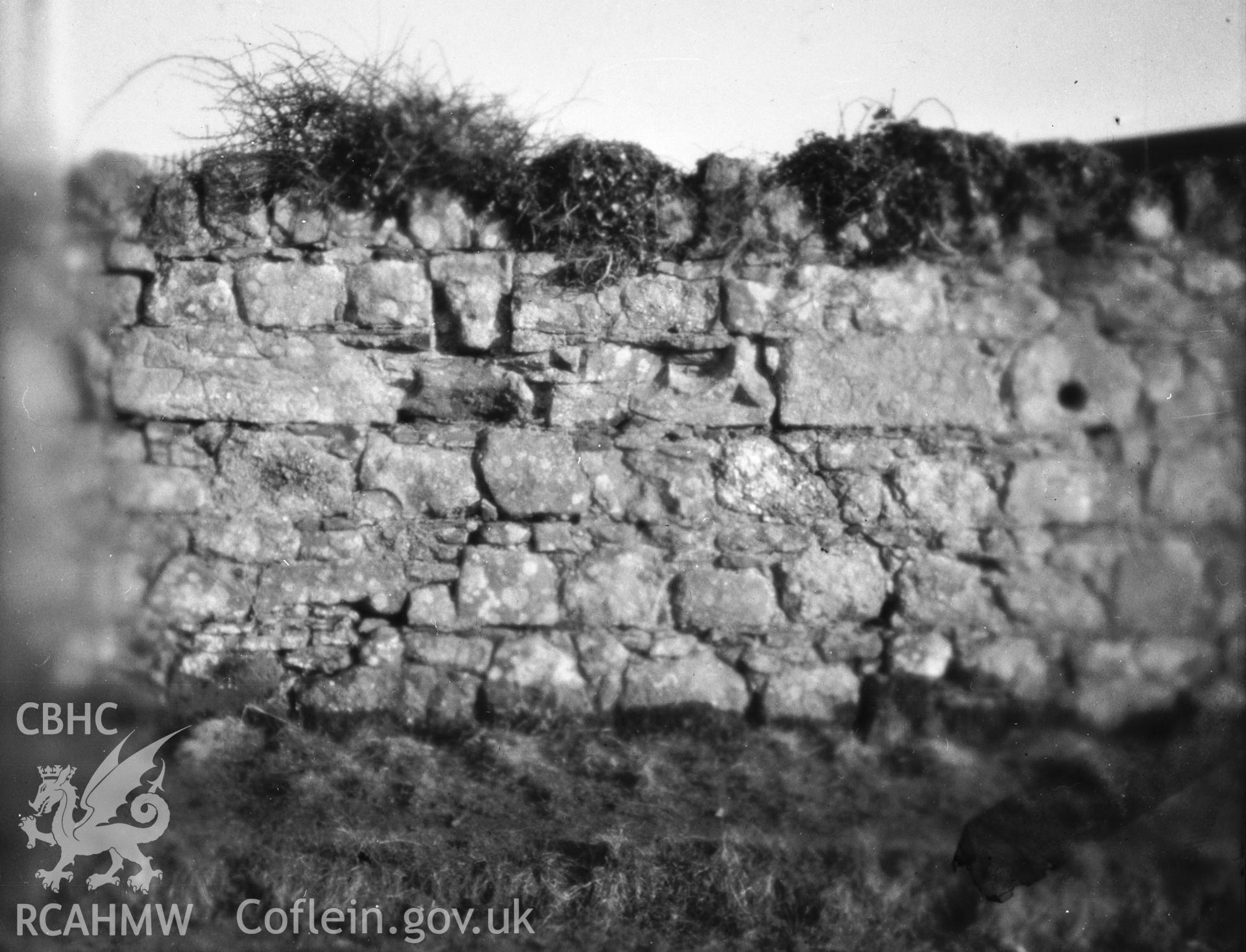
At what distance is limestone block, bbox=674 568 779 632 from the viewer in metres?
3.21

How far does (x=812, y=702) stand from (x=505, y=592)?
1204mm

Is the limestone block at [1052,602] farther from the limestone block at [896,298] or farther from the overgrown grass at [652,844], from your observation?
the limestone block at [896,298]

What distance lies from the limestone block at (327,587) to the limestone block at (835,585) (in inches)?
57.4

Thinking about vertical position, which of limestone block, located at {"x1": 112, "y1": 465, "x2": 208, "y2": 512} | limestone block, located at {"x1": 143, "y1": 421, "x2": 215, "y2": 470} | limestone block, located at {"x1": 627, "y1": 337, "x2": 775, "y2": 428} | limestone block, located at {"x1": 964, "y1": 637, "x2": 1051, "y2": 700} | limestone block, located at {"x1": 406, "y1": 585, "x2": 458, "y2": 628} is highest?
limestone block, located at {"x1": 627, "y1": 337, "x2": 775, "y2": 428}

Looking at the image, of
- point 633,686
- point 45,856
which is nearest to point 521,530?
point 633,686

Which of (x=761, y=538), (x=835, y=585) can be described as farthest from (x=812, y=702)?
(x=761, y=538)

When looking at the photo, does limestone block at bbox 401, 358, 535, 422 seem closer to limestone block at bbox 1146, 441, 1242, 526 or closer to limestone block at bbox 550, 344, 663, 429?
limestone block at bbox 550, 344, 663, 429

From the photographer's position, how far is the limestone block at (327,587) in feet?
10.5

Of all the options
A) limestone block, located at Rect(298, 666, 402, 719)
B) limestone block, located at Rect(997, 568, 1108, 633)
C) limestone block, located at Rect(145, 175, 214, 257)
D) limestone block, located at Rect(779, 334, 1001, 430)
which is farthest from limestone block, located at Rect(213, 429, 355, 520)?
limestone block, located at Rect(997, 568, 1108, 633)

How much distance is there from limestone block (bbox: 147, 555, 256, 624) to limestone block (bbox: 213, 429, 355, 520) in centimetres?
24

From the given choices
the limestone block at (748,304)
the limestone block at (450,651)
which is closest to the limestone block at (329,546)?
the limestone block at (450,651)

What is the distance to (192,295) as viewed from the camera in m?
3.21

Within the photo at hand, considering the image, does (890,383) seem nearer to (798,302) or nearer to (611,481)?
(798,302)

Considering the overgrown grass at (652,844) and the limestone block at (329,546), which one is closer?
the overgrown grass at (652,844)
